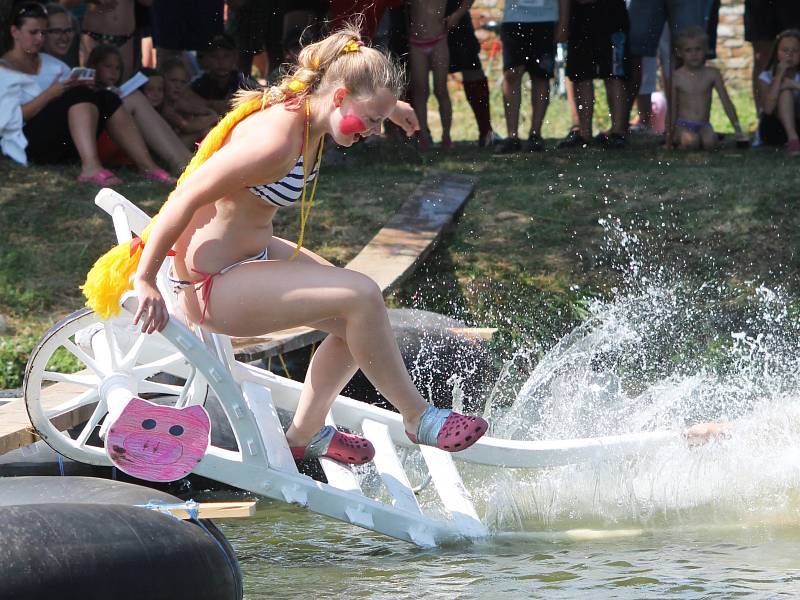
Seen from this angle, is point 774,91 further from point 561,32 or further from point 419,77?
point 419,77

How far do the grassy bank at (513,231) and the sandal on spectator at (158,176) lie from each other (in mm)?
108

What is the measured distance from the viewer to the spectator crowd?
27.1 feet

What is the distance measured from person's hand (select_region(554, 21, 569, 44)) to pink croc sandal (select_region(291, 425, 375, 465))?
5.41 metres

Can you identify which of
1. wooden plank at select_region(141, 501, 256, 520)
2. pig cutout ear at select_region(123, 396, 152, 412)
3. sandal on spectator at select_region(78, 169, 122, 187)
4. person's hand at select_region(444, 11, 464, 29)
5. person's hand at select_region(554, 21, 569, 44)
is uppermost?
person's hand at select_region(444, 11, 464, 29)

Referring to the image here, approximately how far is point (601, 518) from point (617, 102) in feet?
17.7

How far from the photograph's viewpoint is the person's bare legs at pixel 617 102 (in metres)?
9.41

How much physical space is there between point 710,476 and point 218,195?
1945mm

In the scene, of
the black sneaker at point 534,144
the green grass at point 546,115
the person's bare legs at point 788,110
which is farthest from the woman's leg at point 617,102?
the green grass at point 546,115

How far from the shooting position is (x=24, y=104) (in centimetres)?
809

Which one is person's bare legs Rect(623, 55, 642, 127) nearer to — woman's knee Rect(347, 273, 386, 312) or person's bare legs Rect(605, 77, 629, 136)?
person's bare legs Rect(605, 77, 629, 136)

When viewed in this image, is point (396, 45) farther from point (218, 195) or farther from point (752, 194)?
point (218, 195)

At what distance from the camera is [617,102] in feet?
31.0

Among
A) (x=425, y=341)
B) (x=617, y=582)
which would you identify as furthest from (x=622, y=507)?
(x=425, y=341)

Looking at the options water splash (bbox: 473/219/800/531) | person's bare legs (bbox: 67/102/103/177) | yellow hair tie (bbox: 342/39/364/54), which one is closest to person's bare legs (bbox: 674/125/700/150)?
water splash (bbox: 473/219/800/531)
